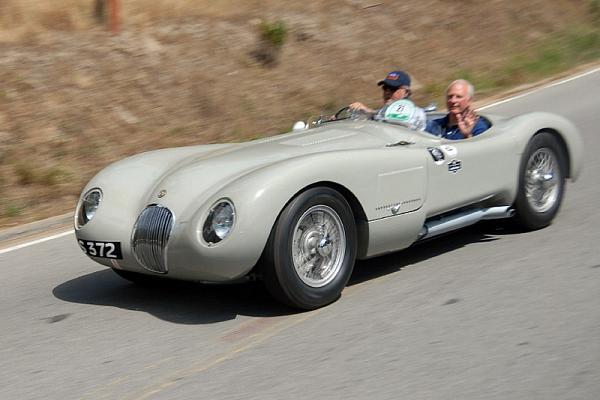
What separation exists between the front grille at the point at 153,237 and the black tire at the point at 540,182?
9.05ft

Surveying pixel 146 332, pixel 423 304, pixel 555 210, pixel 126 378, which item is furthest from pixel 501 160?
pixel 126 378

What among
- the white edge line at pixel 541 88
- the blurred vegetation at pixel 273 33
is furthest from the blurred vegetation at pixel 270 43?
the white edge line at pixel 541 88

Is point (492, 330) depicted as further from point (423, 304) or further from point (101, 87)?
point (101, 87)

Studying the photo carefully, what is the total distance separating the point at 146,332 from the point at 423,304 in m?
1.63

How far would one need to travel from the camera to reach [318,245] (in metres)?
5.68

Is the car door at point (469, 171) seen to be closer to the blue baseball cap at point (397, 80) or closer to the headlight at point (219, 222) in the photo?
the blue baseball cap at point (397, 80)

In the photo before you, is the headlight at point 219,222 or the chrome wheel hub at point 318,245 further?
the chrome wheel hub at point 318,245

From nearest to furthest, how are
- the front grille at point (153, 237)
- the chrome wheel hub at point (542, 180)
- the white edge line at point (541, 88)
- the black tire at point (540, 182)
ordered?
1. the front grille at point (153, 237)
2. the black tire at point (540, 182)
3. the chrome wheel hub at point (542, 180)
4. the white edge line at point (541, 88)

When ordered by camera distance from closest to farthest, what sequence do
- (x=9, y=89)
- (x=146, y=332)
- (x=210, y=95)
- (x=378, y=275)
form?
(x=146, y=332) → (x=378, y=275) → (x=9, y=89) → (x=210, y=95)

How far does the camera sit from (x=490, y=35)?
18.4 metres

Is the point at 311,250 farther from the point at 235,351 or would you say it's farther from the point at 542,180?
the point at 542,180

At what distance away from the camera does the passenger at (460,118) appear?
712 cm

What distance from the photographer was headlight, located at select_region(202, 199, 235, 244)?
5.35m

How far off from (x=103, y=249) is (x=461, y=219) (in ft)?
7.95
